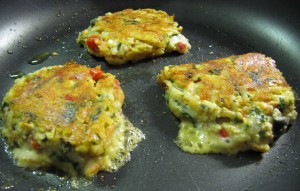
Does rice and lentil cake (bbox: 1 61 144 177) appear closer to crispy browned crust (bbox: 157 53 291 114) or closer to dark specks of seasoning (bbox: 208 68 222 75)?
crispy browned crust (bbox: 157 53 291 114)

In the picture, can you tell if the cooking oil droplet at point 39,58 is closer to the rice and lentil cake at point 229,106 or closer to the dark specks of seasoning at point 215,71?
the rice and lentil cake at point 229,106

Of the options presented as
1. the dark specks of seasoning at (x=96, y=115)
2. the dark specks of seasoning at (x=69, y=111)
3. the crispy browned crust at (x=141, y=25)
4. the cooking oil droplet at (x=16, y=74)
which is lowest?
the cooking oil droplet at (x=16, y=74)

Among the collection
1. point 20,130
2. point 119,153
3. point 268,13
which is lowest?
point 119,153

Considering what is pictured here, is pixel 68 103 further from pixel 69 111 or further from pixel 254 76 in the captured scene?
pixel 254 76

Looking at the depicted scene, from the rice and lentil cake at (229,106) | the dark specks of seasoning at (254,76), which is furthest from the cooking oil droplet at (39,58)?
the dark specks of seasoning at (254,76)

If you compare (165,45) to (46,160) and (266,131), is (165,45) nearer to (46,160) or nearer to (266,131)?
(266,131)

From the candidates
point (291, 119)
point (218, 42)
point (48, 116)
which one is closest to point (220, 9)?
point (218, 42)

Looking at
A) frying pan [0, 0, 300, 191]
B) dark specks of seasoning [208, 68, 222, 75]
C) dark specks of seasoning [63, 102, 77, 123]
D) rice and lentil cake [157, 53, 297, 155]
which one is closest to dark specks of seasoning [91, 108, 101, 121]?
dark specks of seasoning [63, 102, 77, 123]
